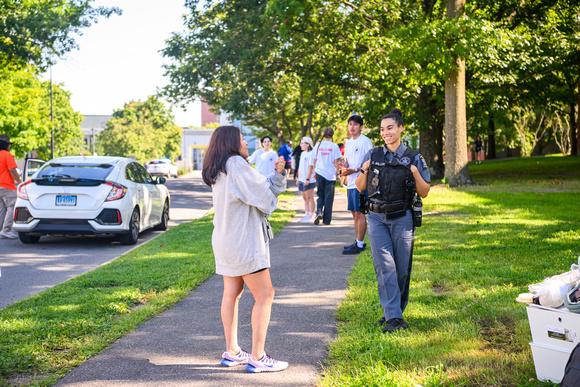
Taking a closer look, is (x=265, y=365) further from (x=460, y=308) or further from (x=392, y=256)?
(x=460, y=308)

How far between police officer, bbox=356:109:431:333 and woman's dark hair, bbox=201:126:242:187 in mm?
1423

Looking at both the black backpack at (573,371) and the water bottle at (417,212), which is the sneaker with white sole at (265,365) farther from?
the black backpack at (573,371)

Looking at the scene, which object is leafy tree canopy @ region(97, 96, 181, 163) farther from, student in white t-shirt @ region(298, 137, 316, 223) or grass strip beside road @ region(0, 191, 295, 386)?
grass strip beside road @ region(0, 191, 295, 386)

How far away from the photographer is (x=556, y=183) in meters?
20.0

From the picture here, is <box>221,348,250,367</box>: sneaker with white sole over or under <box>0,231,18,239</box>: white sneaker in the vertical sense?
under

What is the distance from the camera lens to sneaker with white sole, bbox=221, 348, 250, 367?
4480mm

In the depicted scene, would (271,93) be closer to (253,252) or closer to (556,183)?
(556,183)

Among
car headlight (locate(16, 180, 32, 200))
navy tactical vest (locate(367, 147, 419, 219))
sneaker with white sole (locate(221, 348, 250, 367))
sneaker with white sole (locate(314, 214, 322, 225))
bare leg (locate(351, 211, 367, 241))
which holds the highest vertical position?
navy tactical vest (locate(367, 147, 419, 219))

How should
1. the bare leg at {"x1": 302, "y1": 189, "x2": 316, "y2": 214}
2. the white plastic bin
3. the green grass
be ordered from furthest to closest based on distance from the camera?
the bare leg at {"x1": 302, "y1": 189, "x2": 316, "y2": 214}
the green grass
the white plastic bin

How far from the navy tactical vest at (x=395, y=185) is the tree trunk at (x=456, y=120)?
1562 centimetres

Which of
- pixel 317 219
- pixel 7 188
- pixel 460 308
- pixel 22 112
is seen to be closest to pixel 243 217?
pixel 460 308

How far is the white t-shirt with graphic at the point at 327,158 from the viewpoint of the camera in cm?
1146

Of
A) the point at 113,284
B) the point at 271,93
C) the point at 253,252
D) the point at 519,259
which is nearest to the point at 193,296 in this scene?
the point at 113,284

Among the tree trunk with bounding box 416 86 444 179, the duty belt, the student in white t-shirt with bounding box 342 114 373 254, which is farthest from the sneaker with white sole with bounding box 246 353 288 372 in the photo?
the tree trunk with bounding box 416 86 444 179
